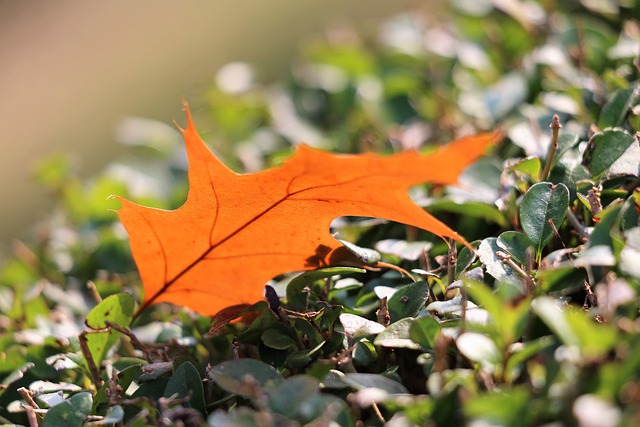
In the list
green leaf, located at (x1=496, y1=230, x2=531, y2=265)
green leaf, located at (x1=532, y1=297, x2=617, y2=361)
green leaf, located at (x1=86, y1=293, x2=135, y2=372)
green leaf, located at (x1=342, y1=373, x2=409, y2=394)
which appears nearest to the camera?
green leaf, located at (x1=532, y1=297, x2=617, y2=361)

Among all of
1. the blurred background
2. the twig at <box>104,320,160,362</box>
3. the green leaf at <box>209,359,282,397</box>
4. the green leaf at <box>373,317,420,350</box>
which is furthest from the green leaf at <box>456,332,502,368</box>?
the blurred background

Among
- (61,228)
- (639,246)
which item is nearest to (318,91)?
(61,228)

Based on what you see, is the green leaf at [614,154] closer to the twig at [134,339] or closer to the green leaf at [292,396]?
the green leaf at [292,396]

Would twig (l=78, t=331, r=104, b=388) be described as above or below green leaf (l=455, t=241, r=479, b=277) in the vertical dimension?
below

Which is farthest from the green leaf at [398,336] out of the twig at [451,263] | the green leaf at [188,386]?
the green leaf at [188,386]

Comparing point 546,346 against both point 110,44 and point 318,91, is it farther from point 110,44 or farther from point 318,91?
point 110,44

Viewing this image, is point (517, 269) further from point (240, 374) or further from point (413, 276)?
point (240, 374)

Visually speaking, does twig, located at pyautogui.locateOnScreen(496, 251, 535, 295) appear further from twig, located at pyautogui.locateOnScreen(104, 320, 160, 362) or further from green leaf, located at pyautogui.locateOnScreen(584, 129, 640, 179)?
twig, located at pyautogui.locateOnScreen(104, 320, 160, 362)
